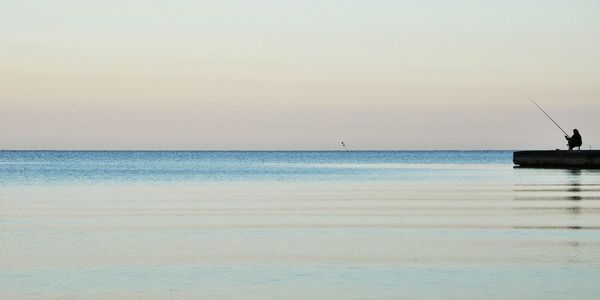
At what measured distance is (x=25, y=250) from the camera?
2147 cm

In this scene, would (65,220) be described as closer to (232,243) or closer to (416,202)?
(232,243)

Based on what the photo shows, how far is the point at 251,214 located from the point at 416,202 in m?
8.22

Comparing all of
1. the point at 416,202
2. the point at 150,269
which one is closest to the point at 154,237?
the point at 150,269

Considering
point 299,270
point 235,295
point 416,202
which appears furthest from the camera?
point 416,202

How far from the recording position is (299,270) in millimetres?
18359

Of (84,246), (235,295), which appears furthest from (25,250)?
(235,295)

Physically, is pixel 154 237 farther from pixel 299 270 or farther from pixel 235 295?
pixel 235 295

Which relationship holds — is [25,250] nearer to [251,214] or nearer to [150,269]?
[150,269]

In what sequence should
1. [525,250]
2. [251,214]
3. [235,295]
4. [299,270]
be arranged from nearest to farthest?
1. [235,295]
2. [299,270]
3. [525,250]
4. [251,214]

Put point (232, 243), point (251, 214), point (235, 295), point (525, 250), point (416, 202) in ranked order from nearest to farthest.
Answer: point (235, 295) < point (525, 250) < point (232, 243) < point (251, 214) < point (416, 202)

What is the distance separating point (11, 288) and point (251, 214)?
16373 millimetres

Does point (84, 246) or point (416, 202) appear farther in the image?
point (416, 202)

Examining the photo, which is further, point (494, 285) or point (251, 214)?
point (251, 214)

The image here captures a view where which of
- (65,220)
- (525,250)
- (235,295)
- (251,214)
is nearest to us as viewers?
(235,295)
